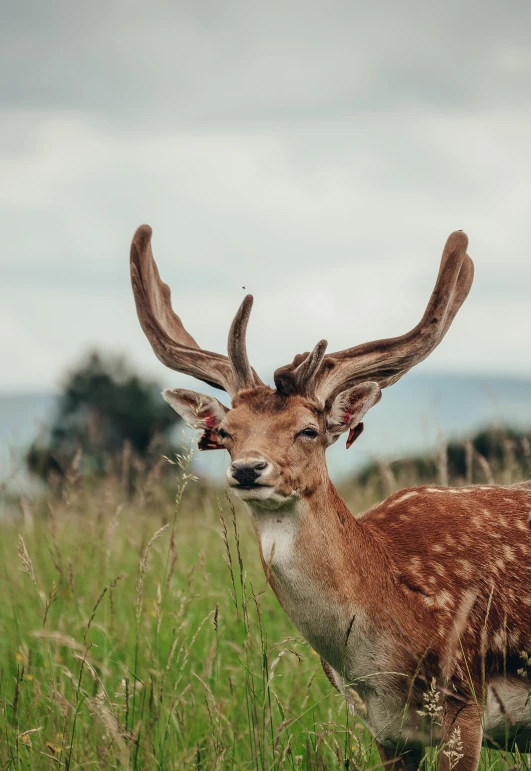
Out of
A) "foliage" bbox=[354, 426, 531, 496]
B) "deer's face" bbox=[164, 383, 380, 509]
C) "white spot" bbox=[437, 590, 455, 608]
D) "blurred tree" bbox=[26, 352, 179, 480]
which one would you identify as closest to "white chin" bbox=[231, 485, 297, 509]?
"deer's face" bbox=[164, 383, 380, 509]

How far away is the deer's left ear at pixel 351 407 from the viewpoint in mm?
4457

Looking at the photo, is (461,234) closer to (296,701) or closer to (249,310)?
(249,310)

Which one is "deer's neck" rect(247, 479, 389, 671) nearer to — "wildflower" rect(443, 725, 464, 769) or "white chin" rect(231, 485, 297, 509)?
"white chin" rect(231, 485, 297, 509)

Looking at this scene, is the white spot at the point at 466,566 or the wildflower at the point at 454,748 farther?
the white spot at the point at 466,566

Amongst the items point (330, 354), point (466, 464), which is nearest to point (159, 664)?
point (330, 354)

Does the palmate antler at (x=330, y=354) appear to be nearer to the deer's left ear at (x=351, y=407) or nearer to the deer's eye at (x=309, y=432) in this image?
the deer's left ear at (x=351, y=407)

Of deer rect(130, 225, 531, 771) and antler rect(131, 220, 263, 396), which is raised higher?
antler rect(131, 220, 263, 396)

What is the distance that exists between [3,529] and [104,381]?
19.2 metres

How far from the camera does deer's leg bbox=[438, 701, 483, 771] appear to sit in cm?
396

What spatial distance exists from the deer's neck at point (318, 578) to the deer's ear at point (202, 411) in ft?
1.92

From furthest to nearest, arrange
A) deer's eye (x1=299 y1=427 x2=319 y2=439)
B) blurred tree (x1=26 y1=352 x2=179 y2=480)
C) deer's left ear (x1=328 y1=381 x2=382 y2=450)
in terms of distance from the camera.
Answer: blurred tree (x1=26 y1=352 x2=179 y2=480)
deer's left ear (x1=328 y1=381 x2=382 y2=450)
deer's eye (x1=299 y1=427 x2=319 y2=439)

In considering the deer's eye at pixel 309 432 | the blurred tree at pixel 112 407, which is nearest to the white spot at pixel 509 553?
the deer's eye at pixel 309 432

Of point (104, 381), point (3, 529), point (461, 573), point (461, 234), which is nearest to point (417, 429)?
point (461, 234)

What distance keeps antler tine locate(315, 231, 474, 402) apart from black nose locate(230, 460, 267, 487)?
83 centimetres
